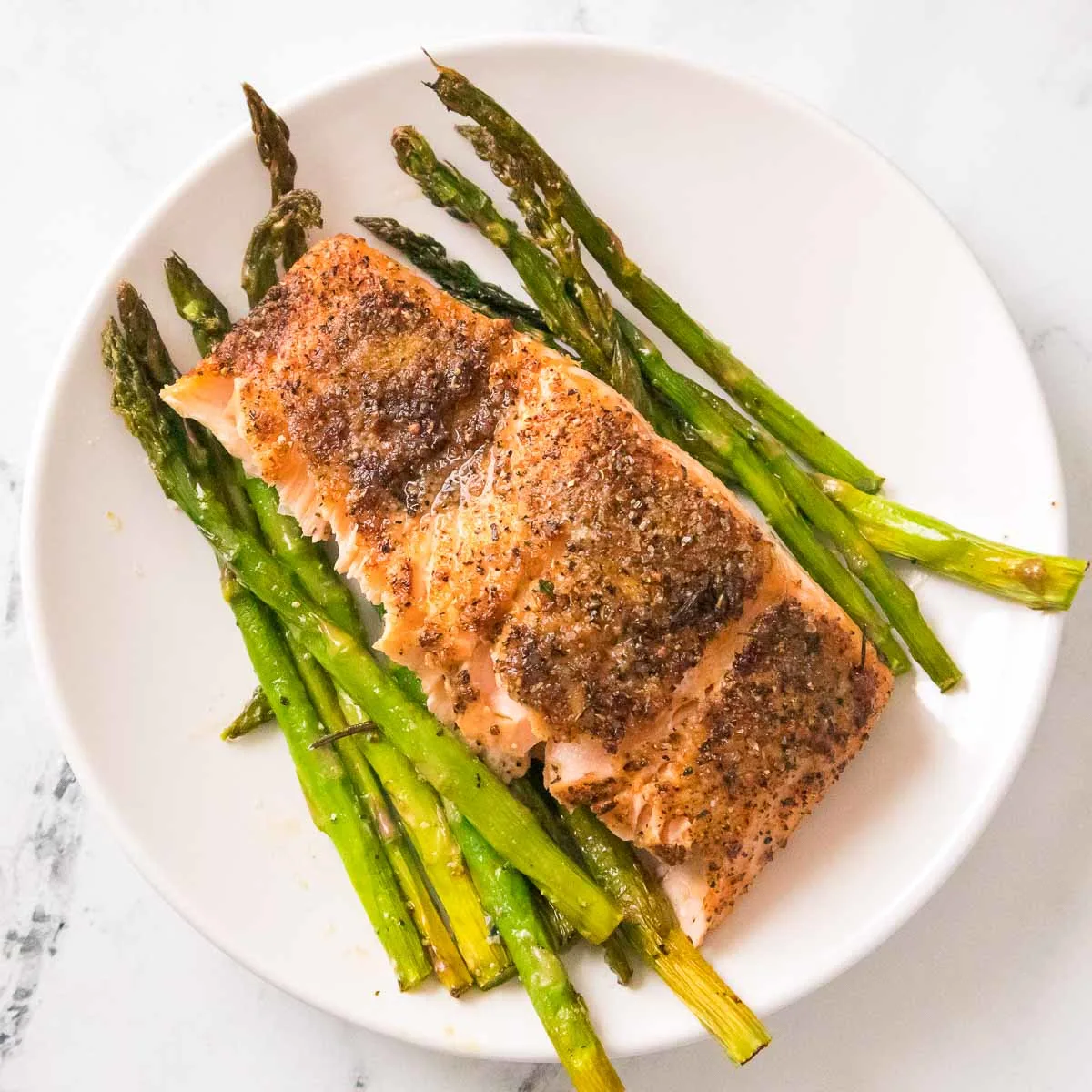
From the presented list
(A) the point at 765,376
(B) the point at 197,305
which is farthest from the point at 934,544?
(B) the point at 197,305

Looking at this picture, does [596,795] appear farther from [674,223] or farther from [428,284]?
[674,223]

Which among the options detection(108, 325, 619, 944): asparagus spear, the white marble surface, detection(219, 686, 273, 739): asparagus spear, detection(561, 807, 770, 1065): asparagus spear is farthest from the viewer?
the white marble surface

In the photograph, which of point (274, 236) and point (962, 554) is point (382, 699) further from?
point (962, 554)

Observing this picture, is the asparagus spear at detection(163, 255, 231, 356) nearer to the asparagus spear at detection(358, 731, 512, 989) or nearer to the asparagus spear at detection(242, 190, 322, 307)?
the asparagus spear at detection(242, 190, 322, 307)

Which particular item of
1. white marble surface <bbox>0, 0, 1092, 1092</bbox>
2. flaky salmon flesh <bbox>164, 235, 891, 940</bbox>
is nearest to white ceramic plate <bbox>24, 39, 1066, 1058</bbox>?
flaky salmon flesh <bbox>164, 235, 891, 940</bbox>

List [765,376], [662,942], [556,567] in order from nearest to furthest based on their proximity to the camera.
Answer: [556,567] → [662,942] → [765,376]

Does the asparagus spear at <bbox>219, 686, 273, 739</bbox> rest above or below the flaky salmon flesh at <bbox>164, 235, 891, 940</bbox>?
below
